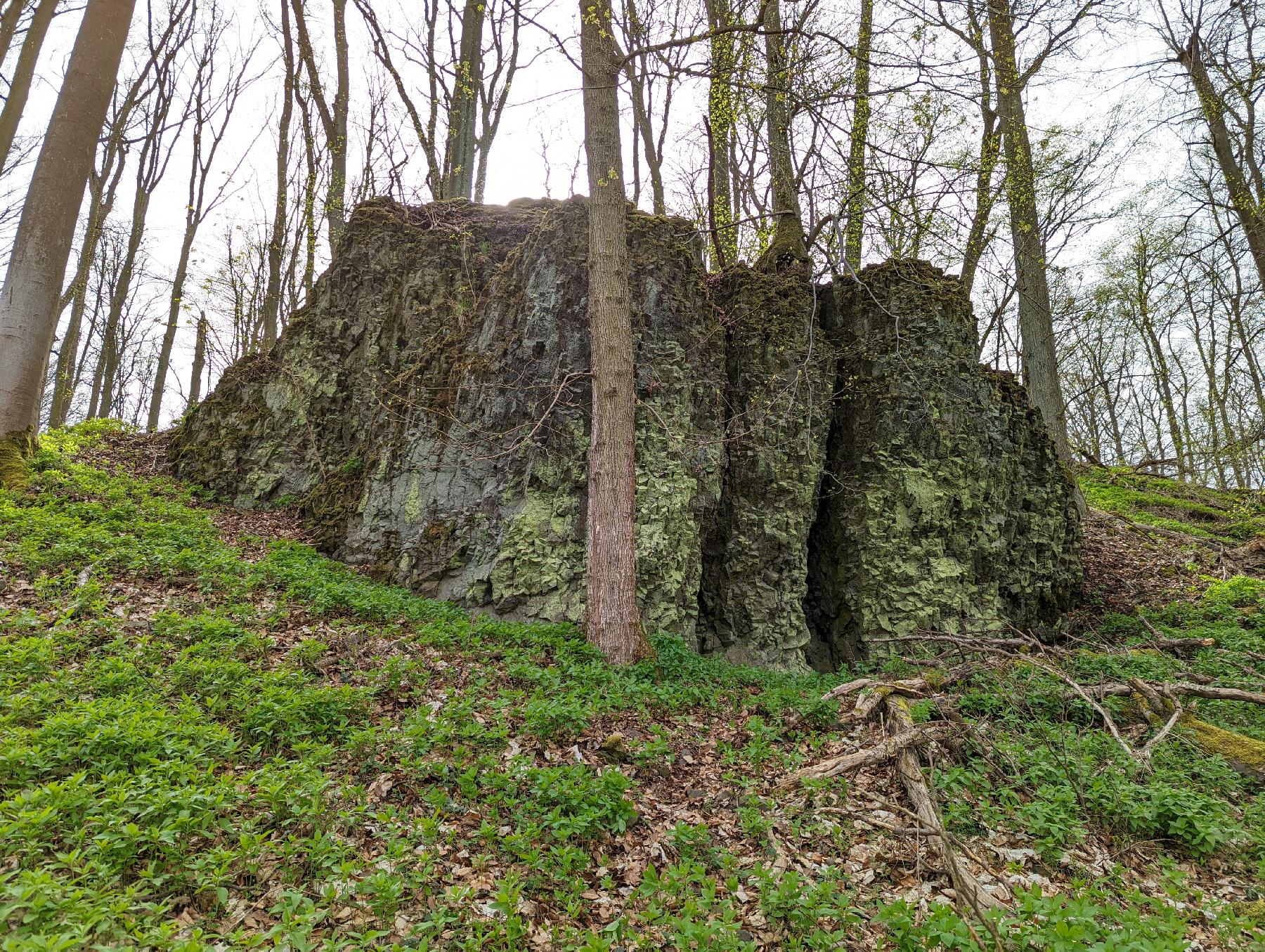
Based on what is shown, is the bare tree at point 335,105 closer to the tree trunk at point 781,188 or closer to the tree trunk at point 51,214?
the tree trunk at point 51,214

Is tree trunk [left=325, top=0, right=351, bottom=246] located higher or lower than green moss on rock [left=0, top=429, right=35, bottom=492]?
higher

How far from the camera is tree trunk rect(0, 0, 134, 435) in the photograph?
7383 mm

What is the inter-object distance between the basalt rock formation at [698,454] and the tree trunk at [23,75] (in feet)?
20.2

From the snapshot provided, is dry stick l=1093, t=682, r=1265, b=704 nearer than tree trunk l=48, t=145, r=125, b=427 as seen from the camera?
Yes

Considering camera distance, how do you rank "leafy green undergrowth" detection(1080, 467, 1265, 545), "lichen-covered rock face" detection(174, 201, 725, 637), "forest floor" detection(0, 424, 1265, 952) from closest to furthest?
1. "forest floor" detection(0, 424, 1265, 952)
2. "lichen-covered rock face" detection(174, 201, 725, 637)
3. "leafy green undergrowth" detection(1080, 467, 1265, 545)

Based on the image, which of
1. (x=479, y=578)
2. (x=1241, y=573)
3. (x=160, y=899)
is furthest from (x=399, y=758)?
(x=1241, y=573)


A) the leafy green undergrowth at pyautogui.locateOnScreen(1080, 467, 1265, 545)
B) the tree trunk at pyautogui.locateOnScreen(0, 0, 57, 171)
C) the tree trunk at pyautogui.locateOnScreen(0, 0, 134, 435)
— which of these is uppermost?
the tree trunk at pyautogui.locateOnScreen(0, 0, 57, 171)

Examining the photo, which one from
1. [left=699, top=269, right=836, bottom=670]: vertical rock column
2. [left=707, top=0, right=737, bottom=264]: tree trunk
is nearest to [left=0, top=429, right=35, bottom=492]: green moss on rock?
[left=699, top=269, right=836, bottom=670]: vertical rock column

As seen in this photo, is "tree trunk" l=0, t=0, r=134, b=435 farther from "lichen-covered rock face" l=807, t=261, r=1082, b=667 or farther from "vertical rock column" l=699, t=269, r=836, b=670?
"lichen-covered rock face" l=807, t=261, r=1082, b=667

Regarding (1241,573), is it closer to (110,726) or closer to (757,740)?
→ (757,740)

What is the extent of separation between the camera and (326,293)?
34.3ft

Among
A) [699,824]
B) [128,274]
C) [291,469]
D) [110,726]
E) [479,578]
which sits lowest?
[699,824]

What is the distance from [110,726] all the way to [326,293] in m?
8.56

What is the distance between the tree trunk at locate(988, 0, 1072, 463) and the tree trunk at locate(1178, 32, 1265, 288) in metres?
3.00
